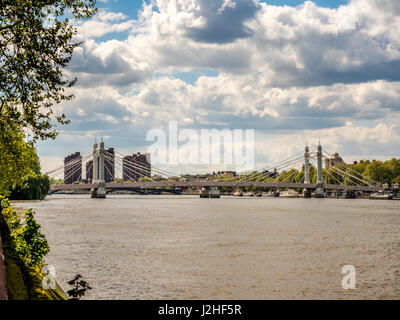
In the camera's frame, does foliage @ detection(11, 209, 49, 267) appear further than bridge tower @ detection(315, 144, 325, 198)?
No

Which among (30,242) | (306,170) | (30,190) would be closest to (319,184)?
(306,170)

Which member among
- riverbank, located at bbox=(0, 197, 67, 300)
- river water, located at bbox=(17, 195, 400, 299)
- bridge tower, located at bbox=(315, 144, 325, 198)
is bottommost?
river water, located at bbox=(17, 195, 400, 299)

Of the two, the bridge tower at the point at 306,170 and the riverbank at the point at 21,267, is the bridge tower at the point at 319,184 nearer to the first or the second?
the bridge tower at the point at 306,170

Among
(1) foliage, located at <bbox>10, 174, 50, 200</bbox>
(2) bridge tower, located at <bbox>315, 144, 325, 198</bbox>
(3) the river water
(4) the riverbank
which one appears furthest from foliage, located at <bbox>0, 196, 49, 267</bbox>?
(2) bridge tower, located at <bbox>315, 144, 325, 198</bbox>

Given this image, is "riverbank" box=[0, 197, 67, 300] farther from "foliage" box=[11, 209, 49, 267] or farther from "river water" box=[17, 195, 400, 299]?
"river water" box=[17, 195, 400, 299]

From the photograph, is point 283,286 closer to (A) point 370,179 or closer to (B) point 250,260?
(B) point 250,260

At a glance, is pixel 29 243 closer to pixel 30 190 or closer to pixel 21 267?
pixel 21 267

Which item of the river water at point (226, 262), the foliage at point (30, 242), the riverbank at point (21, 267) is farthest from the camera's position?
the river water at point (226, 262)

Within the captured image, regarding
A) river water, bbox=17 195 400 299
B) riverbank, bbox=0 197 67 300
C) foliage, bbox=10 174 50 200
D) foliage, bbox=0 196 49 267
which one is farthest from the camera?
foliage, bbox=10 174 50 200

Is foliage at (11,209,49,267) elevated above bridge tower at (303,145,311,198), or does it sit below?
below

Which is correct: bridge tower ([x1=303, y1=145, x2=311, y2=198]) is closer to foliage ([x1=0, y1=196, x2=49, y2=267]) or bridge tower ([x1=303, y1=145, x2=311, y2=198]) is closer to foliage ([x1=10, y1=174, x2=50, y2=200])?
foliage ([x1=10, y1=174, x2=50, y2=200])

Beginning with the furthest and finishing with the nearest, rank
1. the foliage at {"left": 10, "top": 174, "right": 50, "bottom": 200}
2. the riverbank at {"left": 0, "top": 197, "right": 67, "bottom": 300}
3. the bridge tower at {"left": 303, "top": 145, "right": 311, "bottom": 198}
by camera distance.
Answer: the bridge tower at {"left": 303, "top": 145, "right": 311, "bottom": 198}, the foliage at {"left": 10, "top": 174, "right": 50, "bottom": 200}, the riverbank at {"left": 0, "top": 197, "right": 67, "bottom": 300}

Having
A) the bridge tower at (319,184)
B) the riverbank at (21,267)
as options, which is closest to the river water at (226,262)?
the riverbank at (21,267)
